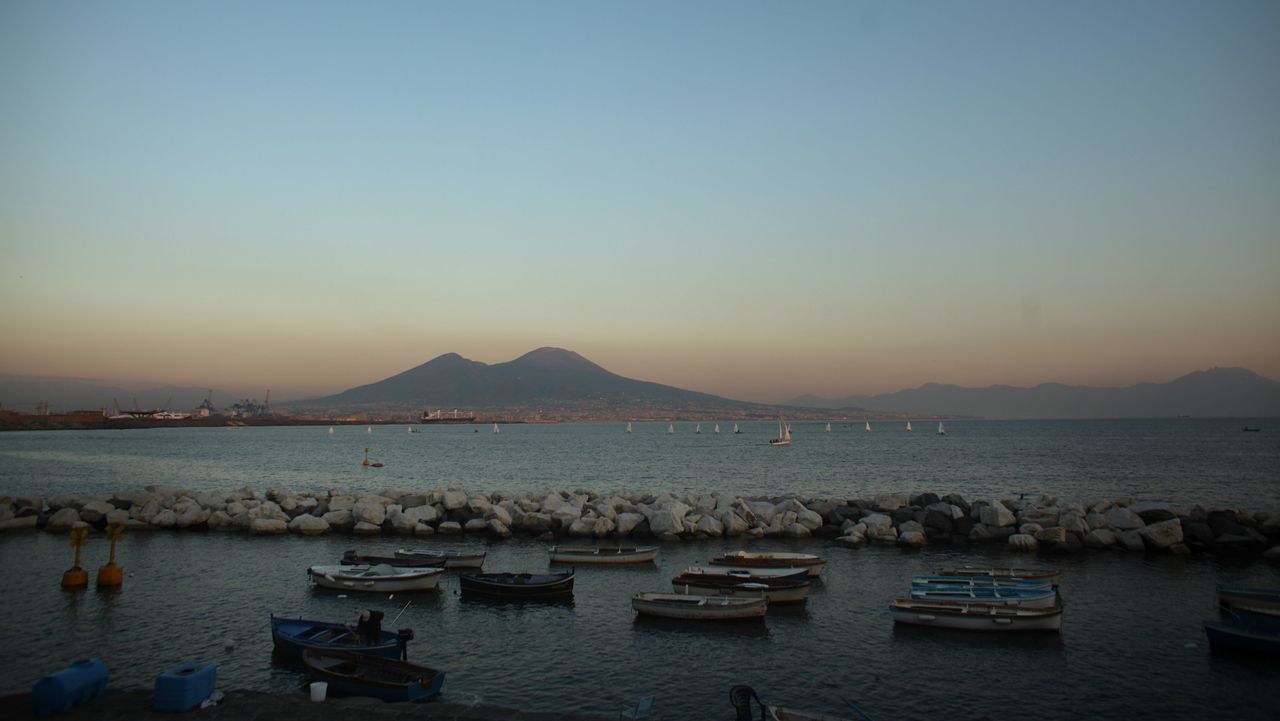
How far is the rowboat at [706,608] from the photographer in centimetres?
1761

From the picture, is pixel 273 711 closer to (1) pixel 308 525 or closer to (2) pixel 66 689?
(2) pixel 66 689

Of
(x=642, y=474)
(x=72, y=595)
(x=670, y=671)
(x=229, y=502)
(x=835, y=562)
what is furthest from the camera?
(x=642, y=474)

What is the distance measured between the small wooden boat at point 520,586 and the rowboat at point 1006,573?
10.6 m

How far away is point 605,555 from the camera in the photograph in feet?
79.7

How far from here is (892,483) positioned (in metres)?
51.7

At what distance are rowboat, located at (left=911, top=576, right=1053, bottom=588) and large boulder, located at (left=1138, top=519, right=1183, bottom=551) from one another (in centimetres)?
786

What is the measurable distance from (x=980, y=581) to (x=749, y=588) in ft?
20.2

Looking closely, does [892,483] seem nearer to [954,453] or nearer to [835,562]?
[835,562]

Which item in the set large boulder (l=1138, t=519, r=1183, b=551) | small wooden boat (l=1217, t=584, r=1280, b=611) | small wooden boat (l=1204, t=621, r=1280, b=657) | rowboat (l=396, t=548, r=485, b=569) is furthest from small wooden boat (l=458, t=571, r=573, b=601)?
large boulder (l=1138, t=519, r=1183, b=551)

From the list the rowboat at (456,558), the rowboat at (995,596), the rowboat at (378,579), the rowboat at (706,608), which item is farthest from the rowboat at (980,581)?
the rowboat at (378,579)

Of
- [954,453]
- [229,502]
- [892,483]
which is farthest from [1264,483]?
[229,502]

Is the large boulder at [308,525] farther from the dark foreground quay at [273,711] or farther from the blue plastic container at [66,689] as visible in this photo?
the blue plastic container at [66,689]

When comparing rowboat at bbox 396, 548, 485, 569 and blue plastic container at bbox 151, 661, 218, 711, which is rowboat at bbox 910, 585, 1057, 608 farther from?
blue plastic container at bbox 151, 661, 218, 711

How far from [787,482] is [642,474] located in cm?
1342
